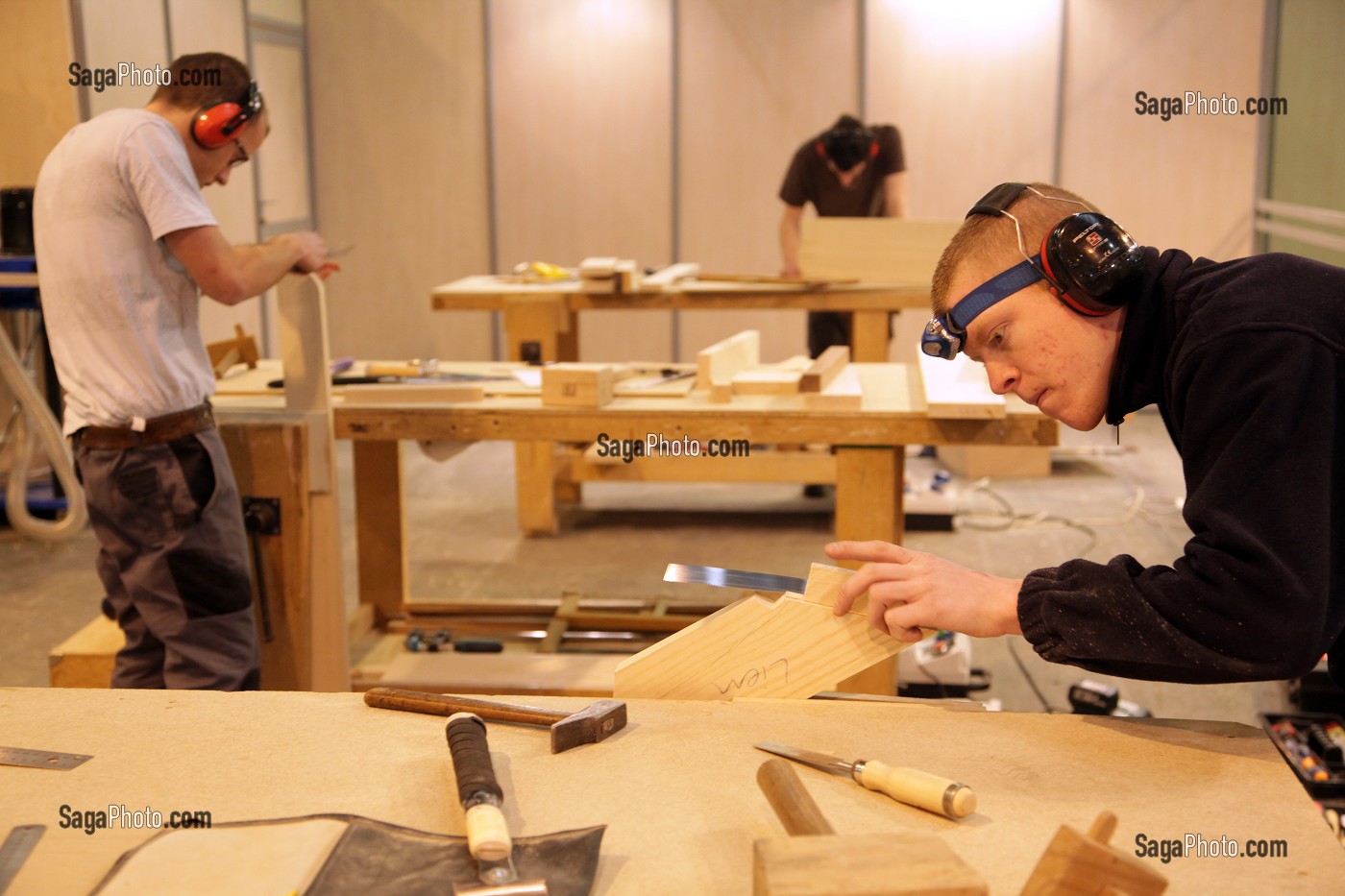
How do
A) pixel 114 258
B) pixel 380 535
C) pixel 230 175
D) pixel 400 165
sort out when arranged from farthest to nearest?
pixel 400 165, pixel 230 175, pixel 380 535, pixel 114 258

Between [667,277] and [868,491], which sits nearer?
[868,491]

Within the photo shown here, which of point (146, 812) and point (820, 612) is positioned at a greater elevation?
point (820, 612)

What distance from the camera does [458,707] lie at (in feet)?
5.08

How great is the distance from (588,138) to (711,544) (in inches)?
141

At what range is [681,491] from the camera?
633 cm

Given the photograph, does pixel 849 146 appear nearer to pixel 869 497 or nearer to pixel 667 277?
pixel 667 277

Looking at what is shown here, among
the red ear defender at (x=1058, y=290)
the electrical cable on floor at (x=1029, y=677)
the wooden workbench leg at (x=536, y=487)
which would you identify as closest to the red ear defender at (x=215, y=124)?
the red ear defender at (x=1058, y=290)

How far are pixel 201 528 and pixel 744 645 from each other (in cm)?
155

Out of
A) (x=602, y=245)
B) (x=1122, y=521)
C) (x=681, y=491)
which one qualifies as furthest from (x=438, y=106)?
(x=1122, y=521)

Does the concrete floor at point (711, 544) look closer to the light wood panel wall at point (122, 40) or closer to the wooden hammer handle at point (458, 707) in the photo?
the light wood panel wall at point (122, 40)

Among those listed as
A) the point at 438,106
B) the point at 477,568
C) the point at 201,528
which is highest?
the point at 438,106

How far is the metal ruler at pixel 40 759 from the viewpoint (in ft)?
4.62

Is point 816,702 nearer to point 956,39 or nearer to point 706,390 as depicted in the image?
point 706,390

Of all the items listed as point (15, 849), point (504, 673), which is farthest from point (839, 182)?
point (15, 849)
